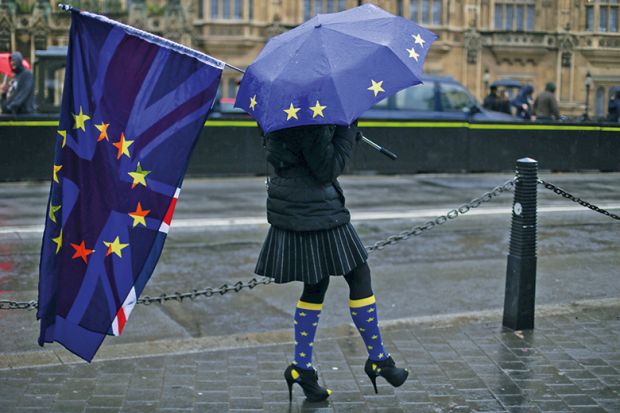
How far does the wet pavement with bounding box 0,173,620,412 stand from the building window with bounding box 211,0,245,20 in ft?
73.9

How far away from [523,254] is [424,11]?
31319 mm

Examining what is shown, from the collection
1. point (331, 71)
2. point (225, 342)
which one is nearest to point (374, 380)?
point (225, 342)

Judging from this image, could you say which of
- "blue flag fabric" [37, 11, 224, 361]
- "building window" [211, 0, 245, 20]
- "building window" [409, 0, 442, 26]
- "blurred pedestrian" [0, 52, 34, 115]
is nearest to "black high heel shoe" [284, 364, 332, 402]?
"blue flag fabric" [37, 11, 224, 361]

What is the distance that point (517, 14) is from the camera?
37.5 m

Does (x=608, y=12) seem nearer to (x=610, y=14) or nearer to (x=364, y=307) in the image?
(x=610, y=14)

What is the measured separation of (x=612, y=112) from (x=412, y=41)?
1936 cm

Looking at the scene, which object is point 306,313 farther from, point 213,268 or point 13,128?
point 13,128

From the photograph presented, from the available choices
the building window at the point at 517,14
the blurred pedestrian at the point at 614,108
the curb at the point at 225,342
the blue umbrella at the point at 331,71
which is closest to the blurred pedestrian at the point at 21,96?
the blurred pedestrian at the point at 614,108

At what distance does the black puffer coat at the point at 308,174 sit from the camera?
558cm

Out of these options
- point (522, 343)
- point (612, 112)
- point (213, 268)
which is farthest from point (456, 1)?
point (522, 343)

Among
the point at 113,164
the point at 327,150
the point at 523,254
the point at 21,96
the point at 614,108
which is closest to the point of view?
the point at 113,164

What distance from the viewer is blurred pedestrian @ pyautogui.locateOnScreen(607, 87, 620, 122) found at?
23.8 metres

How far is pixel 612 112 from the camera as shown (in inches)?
945

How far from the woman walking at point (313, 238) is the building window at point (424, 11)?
32723mm
